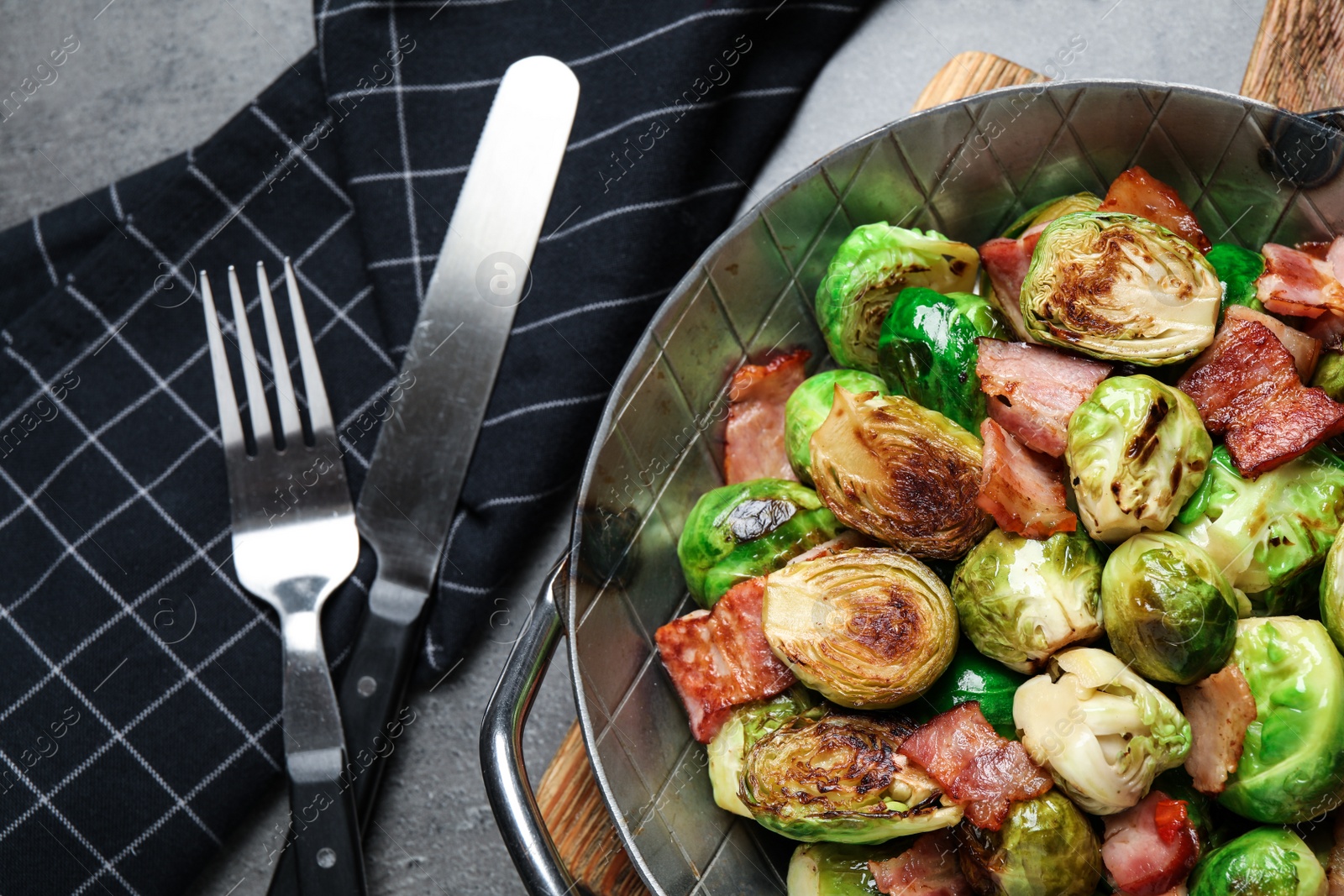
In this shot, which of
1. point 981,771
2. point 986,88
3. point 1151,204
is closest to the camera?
point 981,771

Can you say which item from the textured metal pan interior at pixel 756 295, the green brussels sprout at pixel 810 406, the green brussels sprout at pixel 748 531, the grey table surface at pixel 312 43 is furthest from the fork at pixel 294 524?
the green brussels sprout at pixel 810 406

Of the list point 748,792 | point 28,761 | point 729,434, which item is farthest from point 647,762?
point 28,761

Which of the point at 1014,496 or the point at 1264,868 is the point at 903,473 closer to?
the point at 1014,496

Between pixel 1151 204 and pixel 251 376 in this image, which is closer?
pixel 1151 204

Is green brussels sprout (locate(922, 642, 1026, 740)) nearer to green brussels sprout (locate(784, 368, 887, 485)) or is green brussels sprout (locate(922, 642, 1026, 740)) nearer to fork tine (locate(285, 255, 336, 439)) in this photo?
green brussels sprout (locate(784, 368, 887, 485))

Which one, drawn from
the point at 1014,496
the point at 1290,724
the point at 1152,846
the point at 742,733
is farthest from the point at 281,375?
the point at 1290,724

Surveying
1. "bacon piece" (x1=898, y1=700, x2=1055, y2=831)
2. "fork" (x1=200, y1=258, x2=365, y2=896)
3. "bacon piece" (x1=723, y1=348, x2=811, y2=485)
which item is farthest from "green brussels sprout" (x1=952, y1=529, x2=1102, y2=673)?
"fork" (x1=200, y1=258, x2=365, y2=896)

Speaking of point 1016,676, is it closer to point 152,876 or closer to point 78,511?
point 152,876
